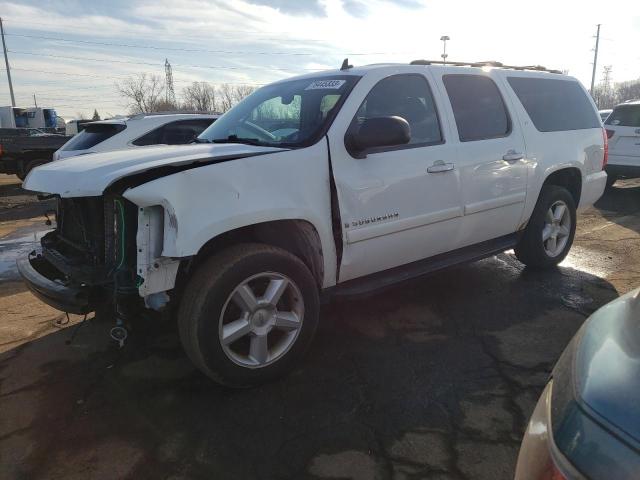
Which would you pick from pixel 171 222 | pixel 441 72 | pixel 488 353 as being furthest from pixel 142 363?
pixel 441 72

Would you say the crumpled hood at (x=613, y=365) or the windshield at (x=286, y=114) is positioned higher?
the windshield at (x=286, y=114)

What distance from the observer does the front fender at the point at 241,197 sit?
2.44 meters

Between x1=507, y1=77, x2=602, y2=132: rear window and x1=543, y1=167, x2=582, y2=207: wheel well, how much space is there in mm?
431

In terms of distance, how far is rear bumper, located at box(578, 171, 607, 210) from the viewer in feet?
16.5

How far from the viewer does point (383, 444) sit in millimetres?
2404

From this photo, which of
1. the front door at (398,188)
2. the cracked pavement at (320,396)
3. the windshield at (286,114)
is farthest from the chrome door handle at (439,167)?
the cracked pavement at (320,396)

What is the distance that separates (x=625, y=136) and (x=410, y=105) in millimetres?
7465

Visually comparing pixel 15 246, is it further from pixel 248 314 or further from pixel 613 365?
pixel 613 365

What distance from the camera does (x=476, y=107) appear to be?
159 inches

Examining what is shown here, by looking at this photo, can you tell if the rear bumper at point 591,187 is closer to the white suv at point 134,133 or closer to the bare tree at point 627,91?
the white suv at point 134,133

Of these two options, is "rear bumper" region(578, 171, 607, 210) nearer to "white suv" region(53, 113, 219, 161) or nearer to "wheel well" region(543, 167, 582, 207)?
"wheel well" region(543, 167, 582, 207)

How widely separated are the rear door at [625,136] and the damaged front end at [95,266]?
9386mm

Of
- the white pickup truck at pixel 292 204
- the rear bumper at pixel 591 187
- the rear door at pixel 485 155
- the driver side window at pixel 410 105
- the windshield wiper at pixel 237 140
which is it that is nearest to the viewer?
the white pickup truck at pixel 292 204

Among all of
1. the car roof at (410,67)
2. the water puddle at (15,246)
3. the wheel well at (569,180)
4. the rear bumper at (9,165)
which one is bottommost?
the water puddle at (15,246)
